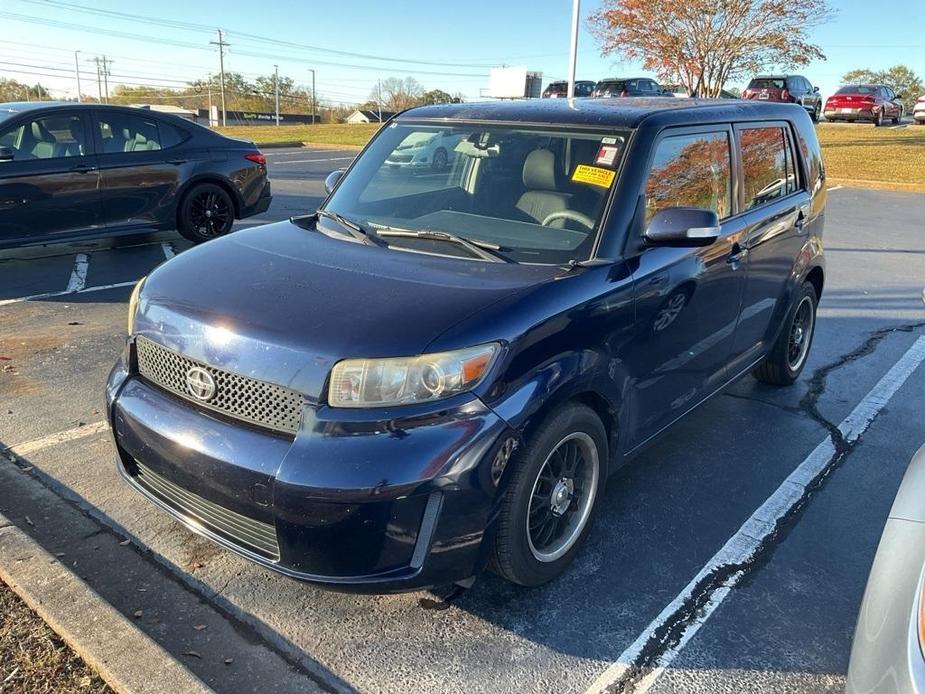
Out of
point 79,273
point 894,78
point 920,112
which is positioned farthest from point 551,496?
point 894,78

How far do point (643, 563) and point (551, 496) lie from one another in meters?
0.59

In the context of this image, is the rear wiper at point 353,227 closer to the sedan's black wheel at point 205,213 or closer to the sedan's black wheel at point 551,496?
the sedan's black wheel at point 551,496

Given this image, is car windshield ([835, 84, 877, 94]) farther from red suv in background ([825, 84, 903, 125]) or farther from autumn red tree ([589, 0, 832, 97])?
autumn red tree ([589, 0, 832, 97])

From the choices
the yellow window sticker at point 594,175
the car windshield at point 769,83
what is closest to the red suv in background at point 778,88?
the car windshield at point 769,83

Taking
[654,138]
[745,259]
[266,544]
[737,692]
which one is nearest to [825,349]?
[745,259]

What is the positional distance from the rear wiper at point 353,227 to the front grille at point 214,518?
1.30m

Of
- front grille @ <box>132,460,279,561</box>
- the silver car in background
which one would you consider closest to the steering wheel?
the silver car in background

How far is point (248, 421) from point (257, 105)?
103 meters

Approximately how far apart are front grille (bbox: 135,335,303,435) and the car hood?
0.04m

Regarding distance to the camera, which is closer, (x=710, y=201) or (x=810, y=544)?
(x=810, y=544)

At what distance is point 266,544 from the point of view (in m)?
2.46

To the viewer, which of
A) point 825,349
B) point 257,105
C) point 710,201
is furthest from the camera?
point 257,105

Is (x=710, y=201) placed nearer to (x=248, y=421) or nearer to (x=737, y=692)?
(x=737, y=692)

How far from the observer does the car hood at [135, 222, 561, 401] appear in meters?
2.40
